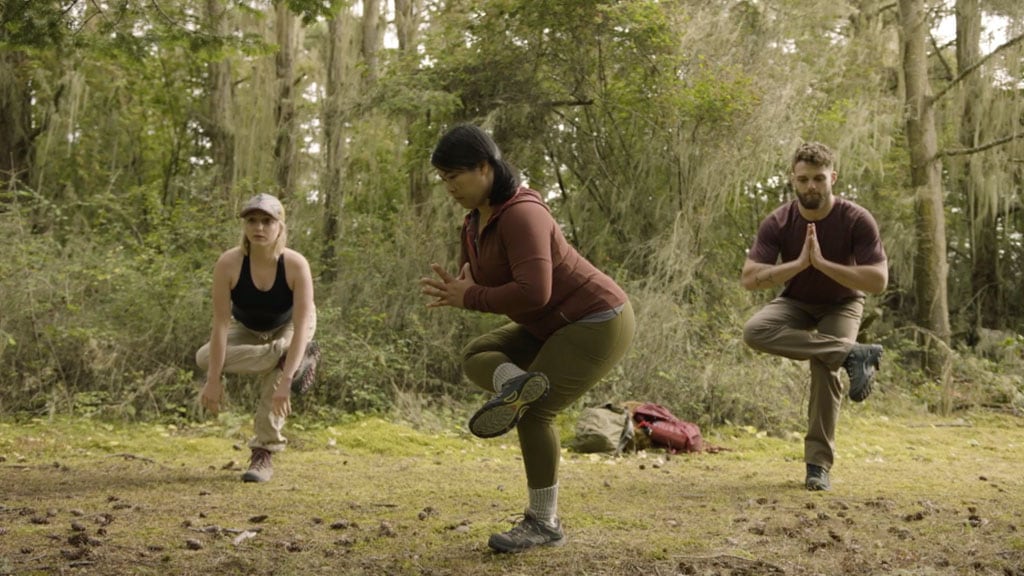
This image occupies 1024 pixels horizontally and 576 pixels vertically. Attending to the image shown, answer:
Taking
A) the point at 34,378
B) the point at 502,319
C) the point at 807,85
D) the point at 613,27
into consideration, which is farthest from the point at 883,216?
the point at 34,378

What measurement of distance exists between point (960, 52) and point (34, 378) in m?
11.8

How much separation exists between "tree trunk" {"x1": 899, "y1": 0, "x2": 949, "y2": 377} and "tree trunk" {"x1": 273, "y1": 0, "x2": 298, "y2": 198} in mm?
7616

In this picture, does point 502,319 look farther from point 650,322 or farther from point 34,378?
point 34,378

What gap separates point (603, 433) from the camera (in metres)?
6.61

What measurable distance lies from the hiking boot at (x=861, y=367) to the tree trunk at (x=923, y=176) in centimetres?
692

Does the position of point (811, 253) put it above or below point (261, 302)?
above

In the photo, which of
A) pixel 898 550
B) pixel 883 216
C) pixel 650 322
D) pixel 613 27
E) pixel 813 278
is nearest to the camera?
pixel 898 550

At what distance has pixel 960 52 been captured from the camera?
505 inches

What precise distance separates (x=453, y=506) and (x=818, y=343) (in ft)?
6.63

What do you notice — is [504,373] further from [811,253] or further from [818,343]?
[818,343]

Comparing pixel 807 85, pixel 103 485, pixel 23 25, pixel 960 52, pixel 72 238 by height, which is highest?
pixel 960 52

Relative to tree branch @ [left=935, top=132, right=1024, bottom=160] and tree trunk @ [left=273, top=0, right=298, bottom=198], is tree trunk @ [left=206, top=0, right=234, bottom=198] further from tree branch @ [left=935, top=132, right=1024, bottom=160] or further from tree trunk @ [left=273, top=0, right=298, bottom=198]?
tree branch @ [left=935, top=132, right=1024, bottom=160]

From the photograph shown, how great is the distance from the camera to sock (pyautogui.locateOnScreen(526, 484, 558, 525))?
11.4 ft

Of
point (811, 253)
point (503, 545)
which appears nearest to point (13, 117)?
point (811, 253)
